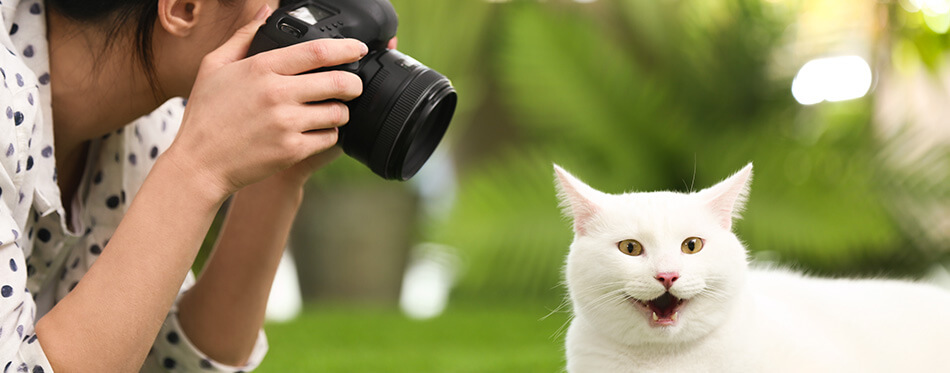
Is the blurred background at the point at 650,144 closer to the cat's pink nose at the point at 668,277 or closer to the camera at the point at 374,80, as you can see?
the camera at the point at 374,80

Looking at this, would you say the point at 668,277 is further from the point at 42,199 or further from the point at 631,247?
the point at 42,199

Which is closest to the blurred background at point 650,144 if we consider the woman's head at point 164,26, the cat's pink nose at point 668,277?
the woman's head at point 164,26

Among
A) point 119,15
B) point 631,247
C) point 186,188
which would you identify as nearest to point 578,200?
point 631,247

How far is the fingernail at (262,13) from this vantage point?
69cm

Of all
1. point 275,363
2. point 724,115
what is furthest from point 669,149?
point 275,363

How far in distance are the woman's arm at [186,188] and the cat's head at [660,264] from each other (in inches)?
9.0

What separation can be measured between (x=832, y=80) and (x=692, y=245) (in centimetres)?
164

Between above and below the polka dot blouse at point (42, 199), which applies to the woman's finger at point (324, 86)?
above

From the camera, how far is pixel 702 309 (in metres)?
0.55

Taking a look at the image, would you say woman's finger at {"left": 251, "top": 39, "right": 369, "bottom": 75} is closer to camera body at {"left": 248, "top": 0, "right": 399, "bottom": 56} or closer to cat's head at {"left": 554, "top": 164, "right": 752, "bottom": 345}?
camera body at {"left": 248, "top": 0, "right": 399, "bottom": 56}

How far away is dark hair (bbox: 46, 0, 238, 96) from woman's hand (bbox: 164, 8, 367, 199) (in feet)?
0.32

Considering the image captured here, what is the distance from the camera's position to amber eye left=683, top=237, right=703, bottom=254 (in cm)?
56

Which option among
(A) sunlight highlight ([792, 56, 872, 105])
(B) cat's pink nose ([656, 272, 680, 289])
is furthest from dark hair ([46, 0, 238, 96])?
(A) sunlight highlight ([792, 56, 872, 105])

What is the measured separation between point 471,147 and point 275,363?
137 cm
